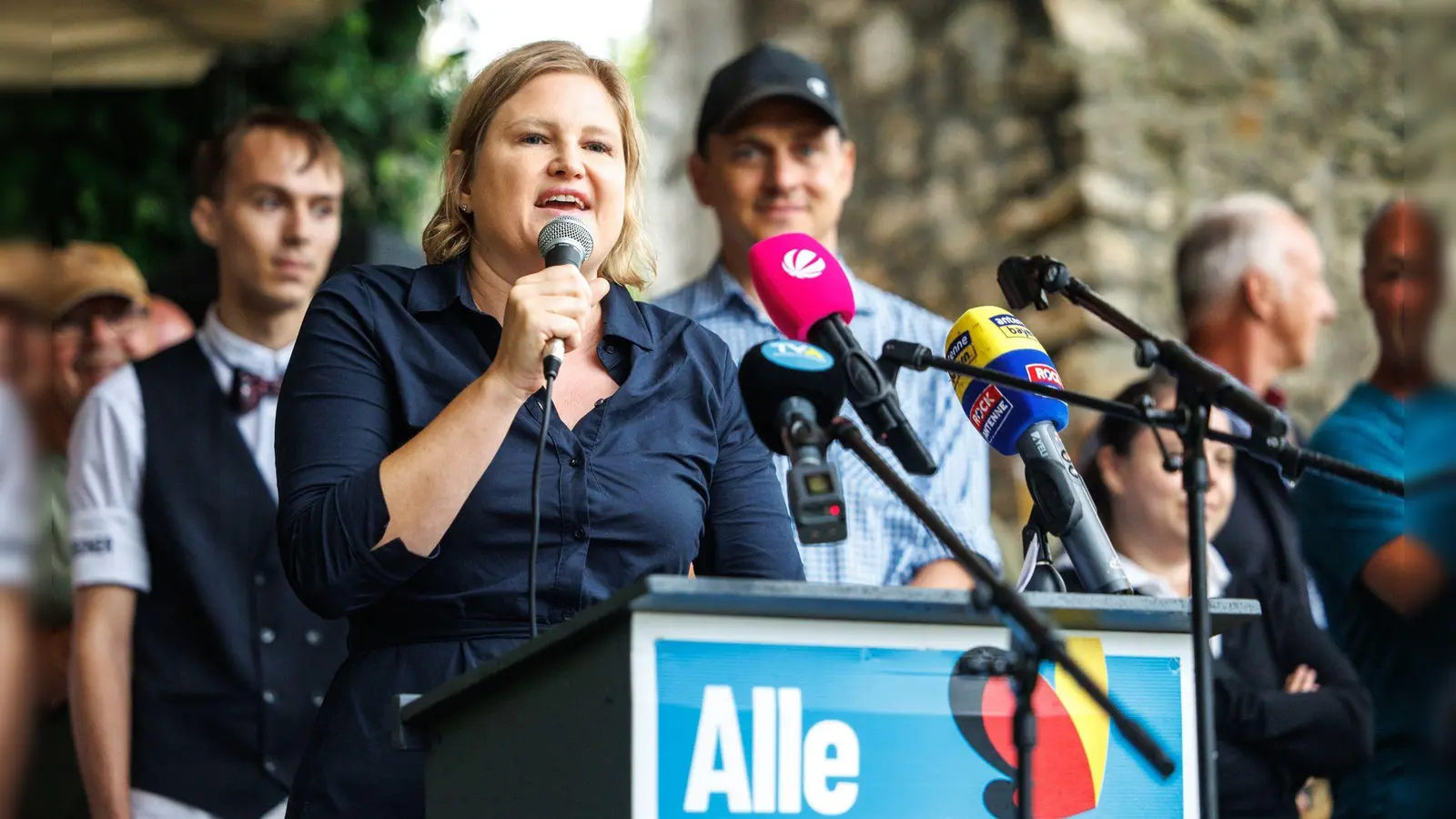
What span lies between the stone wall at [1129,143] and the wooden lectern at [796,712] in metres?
3.68

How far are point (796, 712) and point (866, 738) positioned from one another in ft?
0.27

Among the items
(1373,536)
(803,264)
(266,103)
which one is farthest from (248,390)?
(266,103)

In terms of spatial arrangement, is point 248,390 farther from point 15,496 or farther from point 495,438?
point 15,496

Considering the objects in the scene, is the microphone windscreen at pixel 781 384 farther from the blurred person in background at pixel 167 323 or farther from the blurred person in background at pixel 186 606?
the blurred person in background at pixel 167 323

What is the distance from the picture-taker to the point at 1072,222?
5688 millimetres

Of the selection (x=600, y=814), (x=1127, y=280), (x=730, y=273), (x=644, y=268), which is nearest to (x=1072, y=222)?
(x=1127, y=280)

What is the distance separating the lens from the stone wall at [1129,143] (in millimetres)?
5699

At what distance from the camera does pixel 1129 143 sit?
575 centimetres

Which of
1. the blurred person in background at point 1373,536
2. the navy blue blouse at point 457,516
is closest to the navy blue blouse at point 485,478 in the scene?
the navy blue blouse at point 457,516

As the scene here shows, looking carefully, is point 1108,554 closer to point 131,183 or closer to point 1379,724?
point 1379,724

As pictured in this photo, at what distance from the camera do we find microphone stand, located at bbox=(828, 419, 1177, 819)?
1.64 metres

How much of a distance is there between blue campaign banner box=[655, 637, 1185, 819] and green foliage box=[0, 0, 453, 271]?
4.81 m

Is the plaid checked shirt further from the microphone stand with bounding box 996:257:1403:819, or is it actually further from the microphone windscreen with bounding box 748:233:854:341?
the microphone stand with bounding box 996:257:1403:819

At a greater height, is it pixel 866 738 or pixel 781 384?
pixel 781 384
